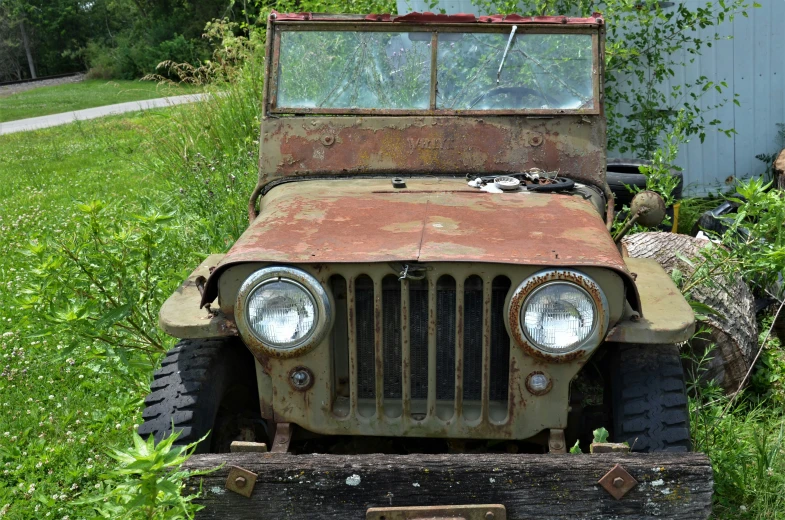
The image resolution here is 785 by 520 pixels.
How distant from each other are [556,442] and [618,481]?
0.38 m

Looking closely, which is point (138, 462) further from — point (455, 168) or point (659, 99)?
point (659, 99)

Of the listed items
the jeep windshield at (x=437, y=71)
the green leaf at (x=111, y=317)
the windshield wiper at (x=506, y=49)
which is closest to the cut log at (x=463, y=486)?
the green leaf at (x=111, y=317)

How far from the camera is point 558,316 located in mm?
2545

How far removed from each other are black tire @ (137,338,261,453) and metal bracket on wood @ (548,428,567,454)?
3.47 feet

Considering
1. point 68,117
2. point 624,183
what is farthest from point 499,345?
point 68,117

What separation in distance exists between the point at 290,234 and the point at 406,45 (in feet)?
4.50

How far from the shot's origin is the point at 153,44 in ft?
98.4

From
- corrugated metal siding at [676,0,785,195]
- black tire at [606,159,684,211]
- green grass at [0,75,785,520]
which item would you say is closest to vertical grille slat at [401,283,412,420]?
green grass at [0,75,785,520]

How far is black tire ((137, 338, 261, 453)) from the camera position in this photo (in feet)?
9.05

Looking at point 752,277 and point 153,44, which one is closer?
point 752,277

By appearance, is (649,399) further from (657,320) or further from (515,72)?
(515,72)

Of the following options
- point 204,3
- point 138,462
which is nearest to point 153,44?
point 204,3

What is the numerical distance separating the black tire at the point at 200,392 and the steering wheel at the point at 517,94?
4.86 ft

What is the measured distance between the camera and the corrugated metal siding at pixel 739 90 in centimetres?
727
